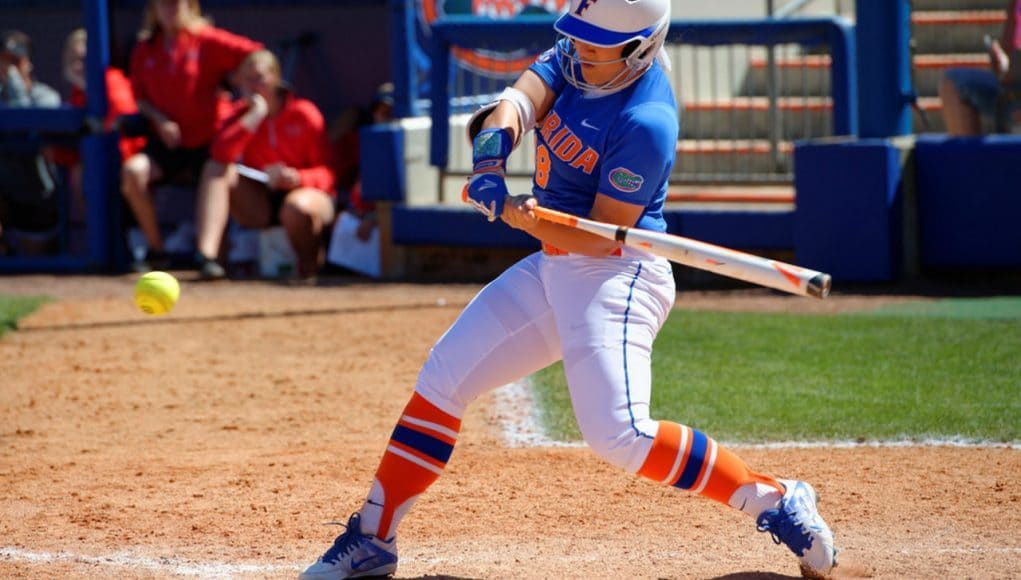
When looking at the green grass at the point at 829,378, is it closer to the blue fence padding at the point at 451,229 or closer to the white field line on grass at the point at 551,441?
the white field line on grass at the point at 551,441

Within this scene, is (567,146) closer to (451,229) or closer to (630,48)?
(630,48)

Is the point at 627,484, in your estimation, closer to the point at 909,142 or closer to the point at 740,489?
the point at 740,489

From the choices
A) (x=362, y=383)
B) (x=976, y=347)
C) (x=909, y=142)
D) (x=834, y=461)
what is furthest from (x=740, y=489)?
(x=909, y=142)

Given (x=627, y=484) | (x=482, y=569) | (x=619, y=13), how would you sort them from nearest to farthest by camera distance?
(x=619, y=13)
(x=482, y=569)
(x=627, y=484)

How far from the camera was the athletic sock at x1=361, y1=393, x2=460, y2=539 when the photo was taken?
A: 390 cm

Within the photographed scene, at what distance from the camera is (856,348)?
289 inches

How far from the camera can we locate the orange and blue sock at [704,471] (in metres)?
3.70

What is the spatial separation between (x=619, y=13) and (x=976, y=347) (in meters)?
4.18

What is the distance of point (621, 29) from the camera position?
3727 millimetres

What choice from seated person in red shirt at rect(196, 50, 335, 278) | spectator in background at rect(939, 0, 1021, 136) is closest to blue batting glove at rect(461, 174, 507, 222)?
spectator in background at rect(939, 0, 1021, 136)

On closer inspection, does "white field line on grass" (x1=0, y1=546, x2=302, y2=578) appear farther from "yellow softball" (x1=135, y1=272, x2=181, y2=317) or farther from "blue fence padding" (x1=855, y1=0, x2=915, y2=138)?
"blue fence padding" (x1=855, y1=0, x2=915, y2=138)

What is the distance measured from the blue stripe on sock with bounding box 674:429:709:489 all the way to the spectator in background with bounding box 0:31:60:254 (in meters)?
8.37

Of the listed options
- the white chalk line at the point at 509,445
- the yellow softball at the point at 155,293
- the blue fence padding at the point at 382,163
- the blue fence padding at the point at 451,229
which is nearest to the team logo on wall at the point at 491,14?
the blue fence padding at the point at 382,163

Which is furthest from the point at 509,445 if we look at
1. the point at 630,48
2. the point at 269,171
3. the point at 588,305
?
the point at 269,171
